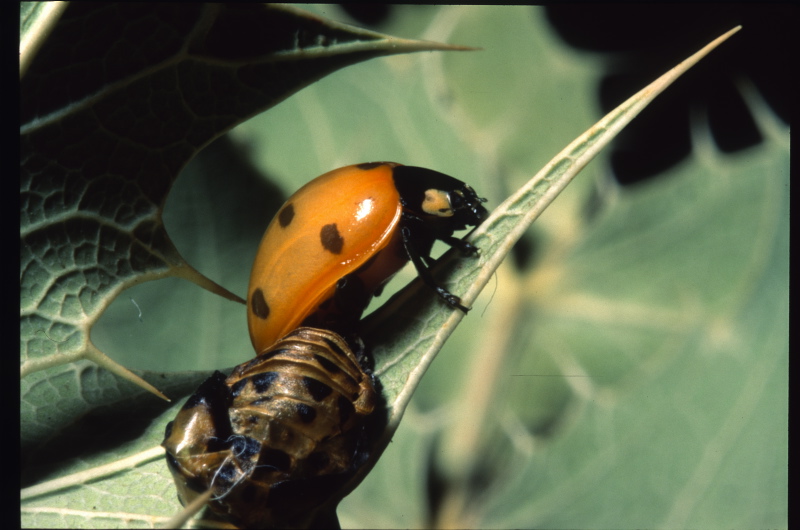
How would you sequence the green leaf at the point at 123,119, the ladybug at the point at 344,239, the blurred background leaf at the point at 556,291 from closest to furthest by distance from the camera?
the green leaf at the point at 123,119 → the ladybug at the point at 344,239 → the blurred background leaf at the point at 556,291

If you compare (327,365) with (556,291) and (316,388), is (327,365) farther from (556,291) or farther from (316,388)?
(556,291)

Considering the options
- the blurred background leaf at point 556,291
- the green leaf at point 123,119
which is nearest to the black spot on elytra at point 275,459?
the green leaf at point 123,119

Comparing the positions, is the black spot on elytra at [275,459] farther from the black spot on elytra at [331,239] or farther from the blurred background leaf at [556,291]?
the blurred background leaf at [556,291]

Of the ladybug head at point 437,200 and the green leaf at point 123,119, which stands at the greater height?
the green leaf at point 123,119

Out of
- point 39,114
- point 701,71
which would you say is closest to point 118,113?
point 39,114

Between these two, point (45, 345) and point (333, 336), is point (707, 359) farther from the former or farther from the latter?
point (45, 345)

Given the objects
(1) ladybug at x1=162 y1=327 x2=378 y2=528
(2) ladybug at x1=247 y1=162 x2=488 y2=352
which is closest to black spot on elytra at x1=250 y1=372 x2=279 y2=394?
(1) ladybug at x1=162 y1=327 x2=378 y2=528

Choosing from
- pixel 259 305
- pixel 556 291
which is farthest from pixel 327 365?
pixel 556 291

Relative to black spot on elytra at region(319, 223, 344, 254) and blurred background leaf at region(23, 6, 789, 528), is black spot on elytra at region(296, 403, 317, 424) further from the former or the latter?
blurred background leaf at region(23, 6, 789, 528)
